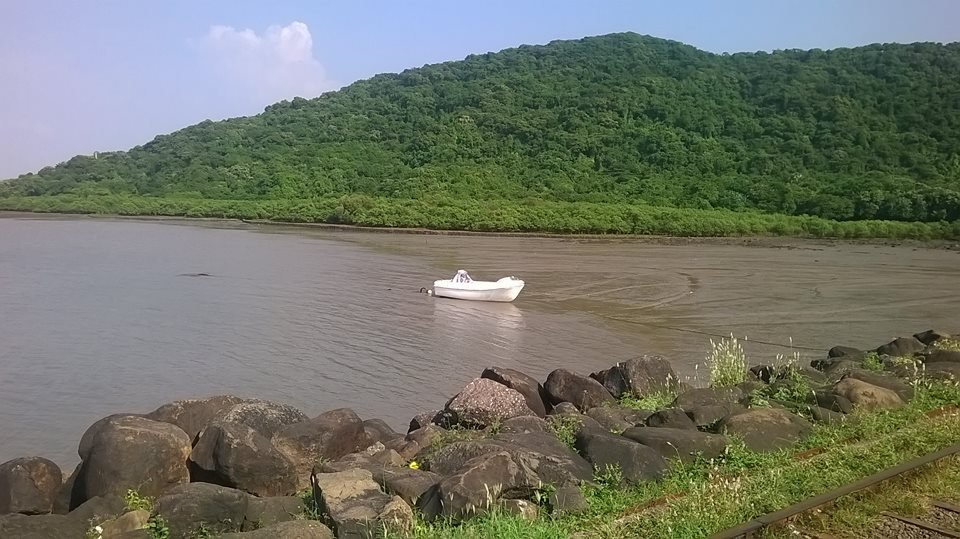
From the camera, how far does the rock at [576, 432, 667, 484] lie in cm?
605

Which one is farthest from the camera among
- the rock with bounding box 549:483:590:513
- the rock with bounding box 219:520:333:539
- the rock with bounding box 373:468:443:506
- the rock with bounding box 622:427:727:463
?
the rock with bounding box 622:427:727:463

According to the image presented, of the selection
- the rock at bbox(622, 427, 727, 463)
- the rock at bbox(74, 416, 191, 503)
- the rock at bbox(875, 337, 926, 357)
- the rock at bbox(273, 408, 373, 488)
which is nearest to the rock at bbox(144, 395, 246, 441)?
the rock at bbox(273, 408, 373, 488)

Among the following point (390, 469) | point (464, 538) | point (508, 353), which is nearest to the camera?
point (464, 538)

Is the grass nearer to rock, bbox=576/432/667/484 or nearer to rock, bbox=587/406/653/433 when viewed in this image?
rock, bbox=576/432/667/484

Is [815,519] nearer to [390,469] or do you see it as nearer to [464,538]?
[464,538]

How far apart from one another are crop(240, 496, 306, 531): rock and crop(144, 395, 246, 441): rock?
2185 millimetres

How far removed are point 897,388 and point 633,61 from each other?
9534 centimetres

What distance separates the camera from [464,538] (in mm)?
4656

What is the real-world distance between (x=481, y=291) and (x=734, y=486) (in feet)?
60.3

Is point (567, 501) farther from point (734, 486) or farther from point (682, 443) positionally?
point (682, 443)

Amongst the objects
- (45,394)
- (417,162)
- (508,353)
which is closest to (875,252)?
(508,353)

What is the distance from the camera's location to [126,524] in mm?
5633

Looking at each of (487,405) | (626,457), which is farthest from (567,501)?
(487,405)

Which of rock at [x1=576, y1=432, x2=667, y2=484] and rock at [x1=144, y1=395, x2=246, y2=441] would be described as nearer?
rock at [x1=576, y1=432, x2=667, y2=484]
